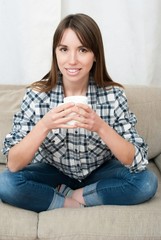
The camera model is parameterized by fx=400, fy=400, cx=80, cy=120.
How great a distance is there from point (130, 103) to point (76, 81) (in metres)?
0.41

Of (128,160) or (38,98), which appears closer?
(128,160)

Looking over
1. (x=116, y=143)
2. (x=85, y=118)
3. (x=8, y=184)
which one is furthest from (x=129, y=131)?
(x=8, y=184)

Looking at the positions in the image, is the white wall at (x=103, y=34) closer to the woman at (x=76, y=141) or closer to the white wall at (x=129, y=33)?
the white wall at (x=129, y=33)

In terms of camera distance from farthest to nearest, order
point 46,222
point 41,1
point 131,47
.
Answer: point 131,47 → point 41,1 → point 46,222

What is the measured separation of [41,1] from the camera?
6.32 feet

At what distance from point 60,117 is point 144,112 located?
643 millimetres

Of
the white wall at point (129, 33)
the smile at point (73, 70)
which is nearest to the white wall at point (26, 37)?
the white wall at point (129, 33)

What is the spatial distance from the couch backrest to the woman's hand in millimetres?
515

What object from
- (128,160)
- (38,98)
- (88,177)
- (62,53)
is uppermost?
(62,53)

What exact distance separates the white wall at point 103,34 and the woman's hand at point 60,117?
0.85m

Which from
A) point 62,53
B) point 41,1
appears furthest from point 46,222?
point 41,1

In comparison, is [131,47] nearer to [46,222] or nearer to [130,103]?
[130,103]

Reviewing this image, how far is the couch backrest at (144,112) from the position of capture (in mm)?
1723

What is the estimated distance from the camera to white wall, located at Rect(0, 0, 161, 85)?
195 cm
